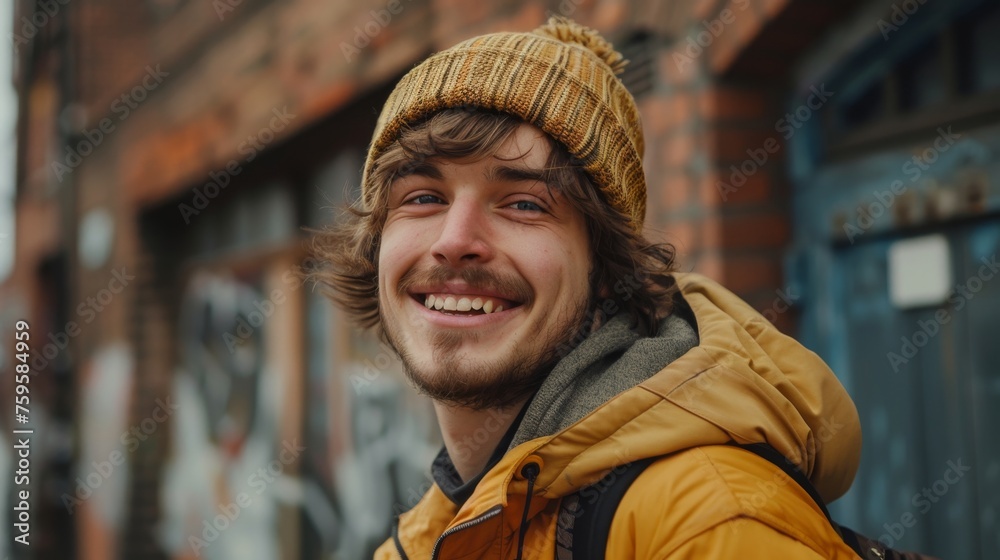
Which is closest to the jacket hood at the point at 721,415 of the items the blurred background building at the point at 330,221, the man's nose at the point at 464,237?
the man's nose at the point at 464,237

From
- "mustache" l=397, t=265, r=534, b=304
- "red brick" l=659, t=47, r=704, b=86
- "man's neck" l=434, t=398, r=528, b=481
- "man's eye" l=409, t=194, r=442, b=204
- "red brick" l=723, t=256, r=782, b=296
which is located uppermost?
"red brick" l=659, t=47, r=704, b=86

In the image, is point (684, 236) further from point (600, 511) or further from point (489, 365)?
point (600, 511)

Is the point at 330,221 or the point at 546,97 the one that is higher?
the point at 330,221

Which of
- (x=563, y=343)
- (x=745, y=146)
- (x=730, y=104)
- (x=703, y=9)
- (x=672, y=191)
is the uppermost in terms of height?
(x=703, y=9)

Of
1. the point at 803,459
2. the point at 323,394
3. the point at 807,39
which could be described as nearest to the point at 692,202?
the point at 807,39

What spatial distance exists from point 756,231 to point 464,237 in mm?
1387

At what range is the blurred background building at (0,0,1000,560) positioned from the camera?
7.79 ft

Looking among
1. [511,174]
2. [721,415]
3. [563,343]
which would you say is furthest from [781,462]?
[511,174]

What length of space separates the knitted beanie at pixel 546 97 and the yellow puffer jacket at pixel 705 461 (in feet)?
1.17

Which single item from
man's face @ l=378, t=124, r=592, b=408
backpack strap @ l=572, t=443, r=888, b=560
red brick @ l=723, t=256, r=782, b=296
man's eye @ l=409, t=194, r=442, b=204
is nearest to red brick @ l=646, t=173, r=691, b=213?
red brick @ l=723, t=256, r=782, b=296

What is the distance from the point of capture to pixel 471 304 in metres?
1.68

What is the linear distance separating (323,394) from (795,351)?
13.1 feet

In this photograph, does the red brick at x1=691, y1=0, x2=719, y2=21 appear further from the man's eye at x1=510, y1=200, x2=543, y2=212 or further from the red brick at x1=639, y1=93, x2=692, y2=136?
the man's eye at x1=510, y1=200, x2=543, y2=212

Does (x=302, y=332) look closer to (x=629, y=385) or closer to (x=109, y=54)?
(x=109, y=54)
